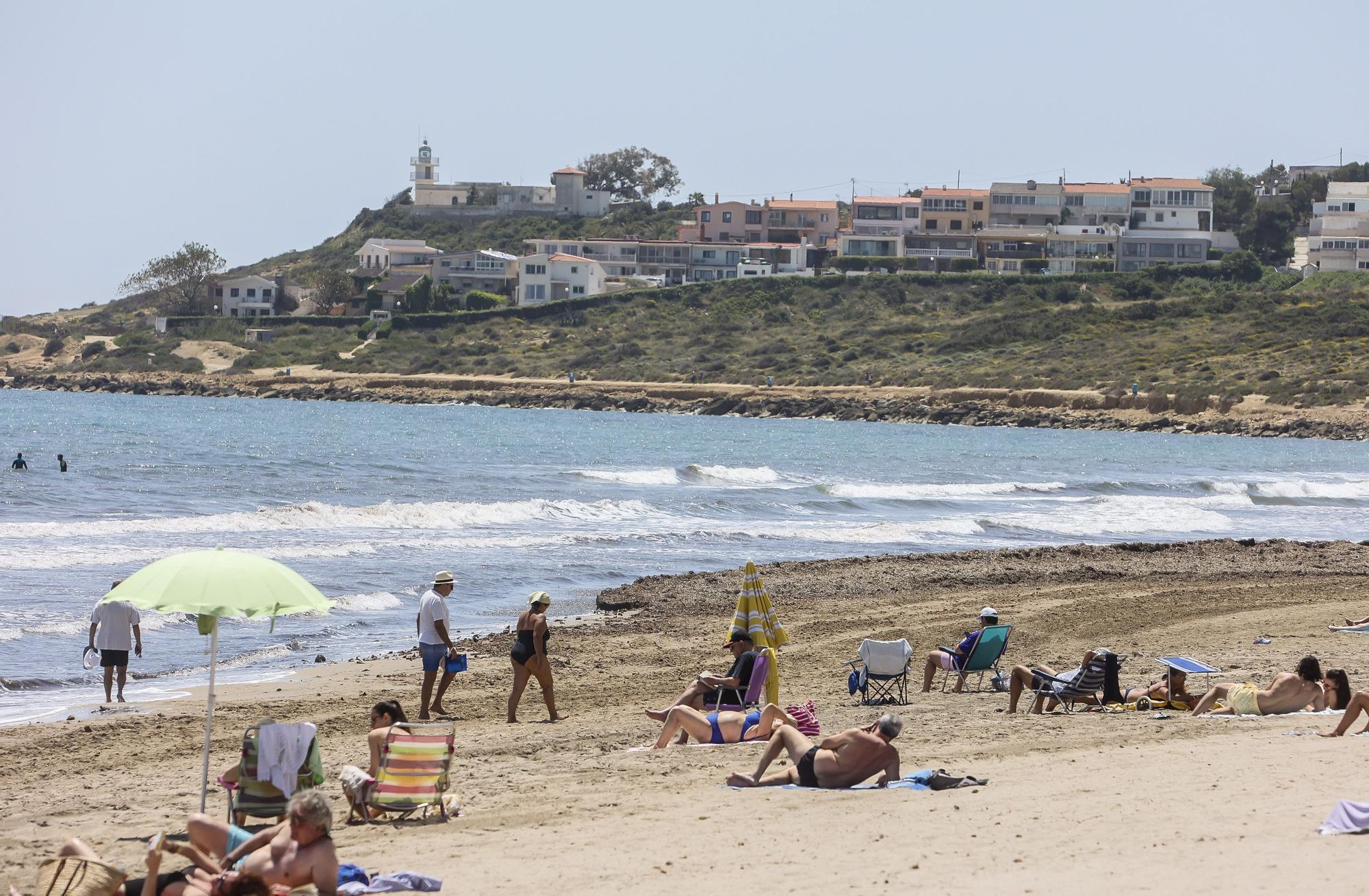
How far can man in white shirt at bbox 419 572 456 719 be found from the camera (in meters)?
11.7

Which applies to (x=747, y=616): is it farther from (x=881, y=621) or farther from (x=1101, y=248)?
(x=1101, y=248)

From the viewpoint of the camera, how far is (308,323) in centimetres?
10462

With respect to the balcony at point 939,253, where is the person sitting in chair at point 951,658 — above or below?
below

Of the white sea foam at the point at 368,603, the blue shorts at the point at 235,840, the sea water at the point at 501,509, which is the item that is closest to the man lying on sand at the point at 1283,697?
the blue shorts at the point at 235,840

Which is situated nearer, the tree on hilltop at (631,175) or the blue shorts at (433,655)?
the blue shorts at (433,655)

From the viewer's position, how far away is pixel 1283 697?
10.8 metres

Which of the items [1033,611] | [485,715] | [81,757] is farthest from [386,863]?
[1033,611]

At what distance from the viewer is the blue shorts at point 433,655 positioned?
11648 mm

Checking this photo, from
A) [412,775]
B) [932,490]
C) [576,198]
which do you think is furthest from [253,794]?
[576,198]

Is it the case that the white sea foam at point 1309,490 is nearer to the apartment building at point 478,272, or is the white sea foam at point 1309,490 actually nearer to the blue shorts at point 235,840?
the blue shorts at point 235,840

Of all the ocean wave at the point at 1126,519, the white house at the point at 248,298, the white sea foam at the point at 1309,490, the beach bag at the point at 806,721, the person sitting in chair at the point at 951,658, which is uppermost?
the white house at the point at 248,298

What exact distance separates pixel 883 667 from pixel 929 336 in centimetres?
7821

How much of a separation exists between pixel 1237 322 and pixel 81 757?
81.4 meters

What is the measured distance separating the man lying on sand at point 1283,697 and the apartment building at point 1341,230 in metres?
92.9
